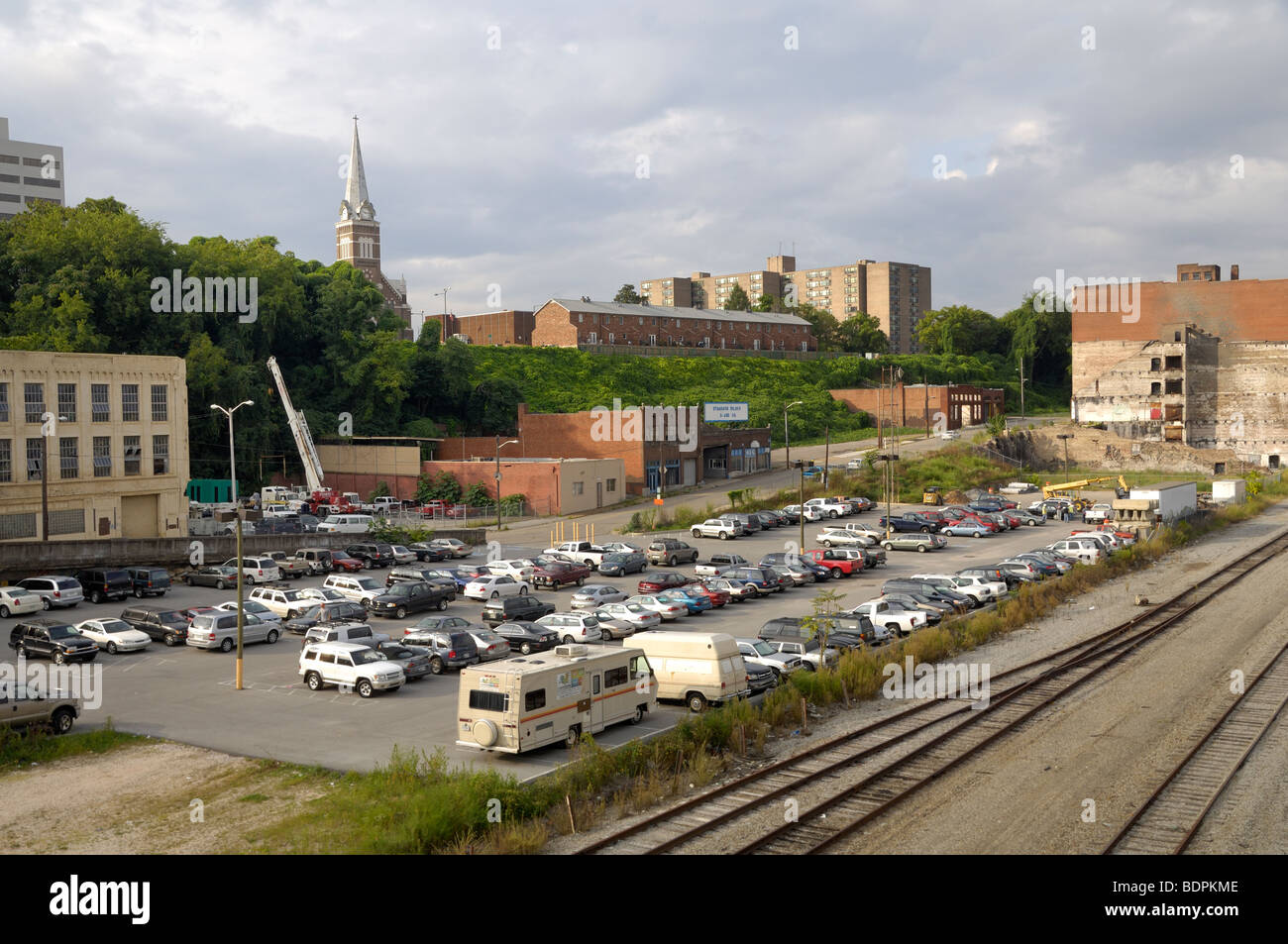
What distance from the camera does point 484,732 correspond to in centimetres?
2009

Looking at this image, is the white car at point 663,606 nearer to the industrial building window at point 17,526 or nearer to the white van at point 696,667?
the white van at point 696,667

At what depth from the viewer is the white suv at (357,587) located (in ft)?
127

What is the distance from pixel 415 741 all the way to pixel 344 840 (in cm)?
626

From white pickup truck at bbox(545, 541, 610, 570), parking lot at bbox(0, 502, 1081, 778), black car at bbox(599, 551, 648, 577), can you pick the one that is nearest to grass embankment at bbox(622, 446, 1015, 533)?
white pickup truck at bbox(545, 541, 610, 570)

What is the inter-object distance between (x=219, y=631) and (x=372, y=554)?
17.8 metres

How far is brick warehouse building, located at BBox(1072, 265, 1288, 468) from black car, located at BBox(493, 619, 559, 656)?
85.5 m

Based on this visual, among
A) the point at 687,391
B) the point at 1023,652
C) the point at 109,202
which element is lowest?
the point at 1023,652

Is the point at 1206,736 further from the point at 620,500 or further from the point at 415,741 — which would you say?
the point at 620,500

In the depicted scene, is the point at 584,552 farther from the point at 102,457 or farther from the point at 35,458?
the point at 35,458

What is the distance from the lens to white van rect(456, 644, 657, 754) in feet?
65.8

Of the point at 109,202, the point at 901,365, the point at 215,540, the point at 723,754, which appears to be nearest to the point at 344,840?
the point at 723,754
